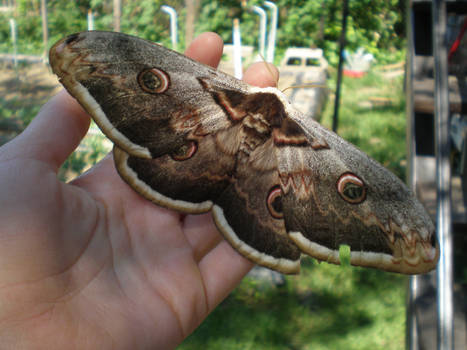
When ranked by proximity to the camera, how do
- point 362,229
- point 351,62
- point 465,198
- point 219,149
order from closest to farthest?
1. point 362,229
2. point 219,149
3. point 465,198
4. point 351,62

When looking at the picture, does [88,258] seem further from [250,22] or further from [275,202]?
[250,22]

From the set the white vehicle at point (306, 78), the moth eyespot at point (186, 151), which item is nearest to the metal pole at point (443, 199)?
the moth eyespot at point (186, 151)

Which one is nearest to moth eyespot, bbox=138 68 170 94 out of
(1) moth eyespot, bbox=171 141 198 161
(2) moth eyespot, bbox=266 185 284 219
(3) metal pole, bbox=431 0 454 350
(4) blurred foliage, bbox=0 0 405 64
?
(1) moth eyespot, bbox=171 141 198 161

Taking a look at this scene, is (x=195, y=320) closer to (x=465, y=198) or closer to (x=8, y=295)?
(x=8, y=295)

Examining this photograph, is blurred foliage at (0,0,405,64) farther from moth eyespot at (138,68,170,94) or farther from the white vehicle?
moth eyespot at (138,68,170,94)

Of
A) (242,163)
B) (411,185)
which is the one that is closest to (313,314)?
(411,185)

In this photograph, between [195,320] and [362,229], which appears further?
[195,320]

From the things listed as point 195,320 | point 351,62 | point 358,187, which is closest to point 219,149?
point 358,187
